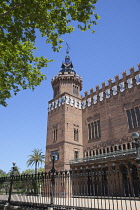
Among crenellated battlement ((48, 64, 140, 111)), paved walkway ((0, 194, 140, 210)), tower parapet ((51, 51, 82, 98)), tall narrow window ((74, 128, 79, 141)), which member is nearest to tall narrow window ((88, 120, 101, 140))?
tall narrow window ((74, 128, 79, 141))

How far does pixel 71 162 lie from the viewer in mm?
25406

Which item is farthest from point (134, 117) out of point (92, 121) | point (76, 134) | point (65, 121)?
point (65, 121)

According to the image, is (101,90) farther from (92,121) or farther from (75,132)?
(75,132)

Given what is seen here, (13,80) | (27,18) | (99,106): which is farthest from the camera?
(99,106)

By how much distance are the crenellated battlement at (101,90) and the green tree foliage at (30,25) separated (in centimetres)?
1669

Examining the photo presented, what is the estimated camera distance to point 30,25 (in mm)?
8367

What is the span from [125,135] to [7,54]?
17.9m

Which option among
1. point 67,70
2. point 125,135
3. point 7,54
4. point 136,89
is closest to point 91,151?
point 125,135

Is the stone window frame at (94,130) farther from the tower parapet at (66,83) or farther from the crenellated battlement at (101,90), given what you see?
the tower parapet at (66,83)

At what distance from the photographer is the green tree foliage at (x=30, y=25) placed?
7609mm

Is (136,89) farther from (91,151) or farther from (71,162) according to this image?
(71,162)

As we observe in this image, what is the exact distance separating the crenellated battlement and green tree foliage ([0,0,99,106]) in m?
16.7

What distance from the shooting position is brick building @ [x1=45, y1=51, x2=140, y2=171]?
2314 cm

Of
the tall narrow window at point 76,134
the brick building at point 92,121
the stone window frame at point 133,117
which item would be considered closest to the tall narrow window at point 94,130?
the brick building at point 92,121
